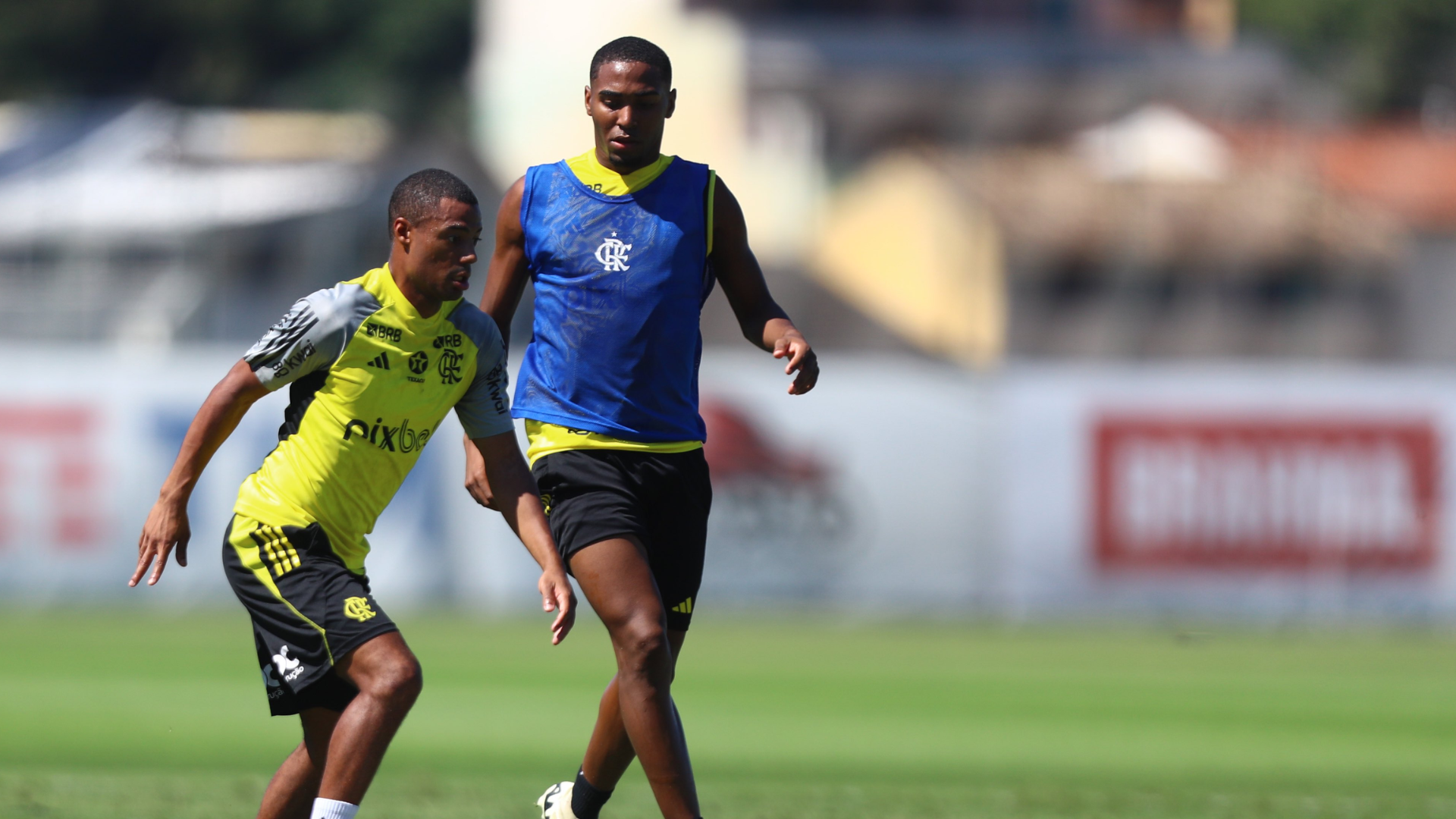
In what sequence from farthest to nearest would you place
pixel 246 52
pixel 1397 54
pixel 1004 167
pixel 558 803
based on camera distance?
pixel 1397 54 < pixel 246 52 < pixel 1004 167 < pixel 558 803

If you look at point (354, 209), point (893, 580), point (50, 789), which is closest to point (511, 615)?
point (893, 580)

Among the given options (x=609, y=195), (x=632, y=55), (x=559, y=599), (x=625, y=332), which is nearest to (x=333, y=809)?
(x=559, y=599)

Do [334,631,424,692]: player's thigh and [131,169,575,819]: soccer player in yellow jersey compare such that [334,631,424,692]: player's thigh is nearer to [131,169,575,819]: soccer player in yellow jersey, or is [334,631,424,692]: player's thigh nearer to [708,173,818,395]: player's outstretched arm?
[131,169,575,819]: soccer player in yellow jersey

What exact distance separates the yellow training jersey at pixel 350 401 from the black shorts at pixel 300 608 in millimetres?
58

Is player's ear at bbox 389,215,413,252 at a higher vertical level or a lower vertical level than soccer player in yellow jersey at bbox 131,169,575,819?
higher

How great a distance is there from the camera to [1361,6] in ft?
235

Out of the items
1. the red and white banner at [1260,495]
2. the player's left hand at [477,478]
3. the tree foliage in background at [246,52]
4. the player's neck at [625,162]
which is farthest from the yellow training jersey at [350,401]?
the tree foliage in background at [246,52]

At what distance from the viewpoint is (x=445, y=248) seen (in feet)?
20.1

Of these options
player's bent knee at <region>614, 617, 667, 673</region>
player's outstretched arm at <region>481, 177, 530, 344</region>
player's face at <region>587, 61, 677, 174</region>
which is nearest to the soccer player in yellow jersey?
player's bent knee at <region>614, 617, 667, 673</region>

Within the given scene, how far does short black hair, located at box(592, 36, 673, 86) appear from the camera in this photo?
21.6 ft

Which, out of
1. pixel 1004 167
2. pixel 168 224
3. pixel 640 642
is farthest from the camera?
pixel 1004 167

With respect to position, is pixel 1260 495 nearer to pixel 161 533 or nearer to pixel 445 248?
pixel 445 248

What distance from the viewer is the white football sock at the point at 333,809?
5910 millimetres

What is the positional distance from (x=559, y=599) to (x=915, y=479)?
48.5 ft
